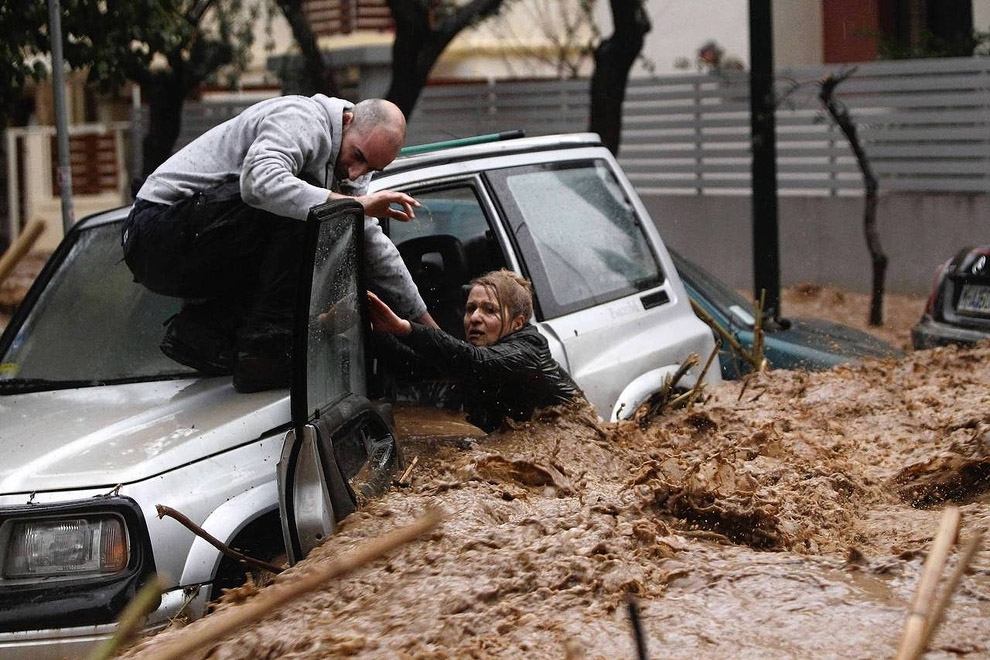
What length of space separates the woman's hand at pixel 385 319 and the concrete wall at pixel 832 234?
1035 cm

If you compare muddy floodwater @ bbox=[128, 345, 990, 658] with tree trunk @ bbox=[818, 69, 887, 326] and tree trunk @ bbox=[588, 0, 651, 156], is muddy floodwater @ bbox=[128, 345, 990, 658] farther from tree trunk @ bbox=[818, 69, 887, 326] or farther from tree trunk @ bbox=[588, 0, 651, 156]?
tree trunk @ bbox=[588, 0, 651, 156]

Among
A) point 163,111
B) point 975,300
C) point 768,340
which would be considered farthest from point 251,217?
point 163,111

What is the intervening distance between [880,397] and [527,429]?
6.71 feet

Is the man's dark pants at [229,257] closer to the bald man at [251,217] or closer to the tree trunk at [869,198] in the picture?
the bald man at [251,217]

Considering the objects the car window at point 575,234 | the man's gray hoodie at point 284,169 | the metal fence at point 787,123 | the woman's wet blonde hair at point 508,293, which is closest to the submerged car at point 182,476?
the man's gray hoodie at point 284,169

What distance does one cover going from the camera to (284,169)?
13.0ft

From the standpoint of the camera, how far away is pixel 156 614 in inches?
144

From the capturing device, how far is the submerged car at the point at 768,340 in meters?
7.28

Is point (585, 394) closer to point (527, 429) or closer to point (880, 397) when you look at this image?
point (527, 429)

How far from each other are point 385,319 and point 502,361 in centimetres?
44

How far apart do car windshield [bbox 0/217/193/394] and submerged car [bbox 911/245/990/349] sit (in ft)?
17.8

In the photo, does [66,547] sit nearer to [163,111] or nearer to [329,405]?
[329,405]

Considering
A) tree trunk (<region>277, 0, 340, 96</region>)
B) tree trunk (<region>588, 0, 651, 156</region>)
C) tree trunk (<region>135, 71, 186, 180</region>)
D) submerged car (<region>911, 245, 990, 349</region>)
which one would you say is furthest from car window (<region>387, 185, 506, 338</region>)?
tree trunk (<region>135, 71, 186, 180</region>)

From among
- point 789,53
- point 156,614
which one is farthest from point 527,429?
point 789,53
